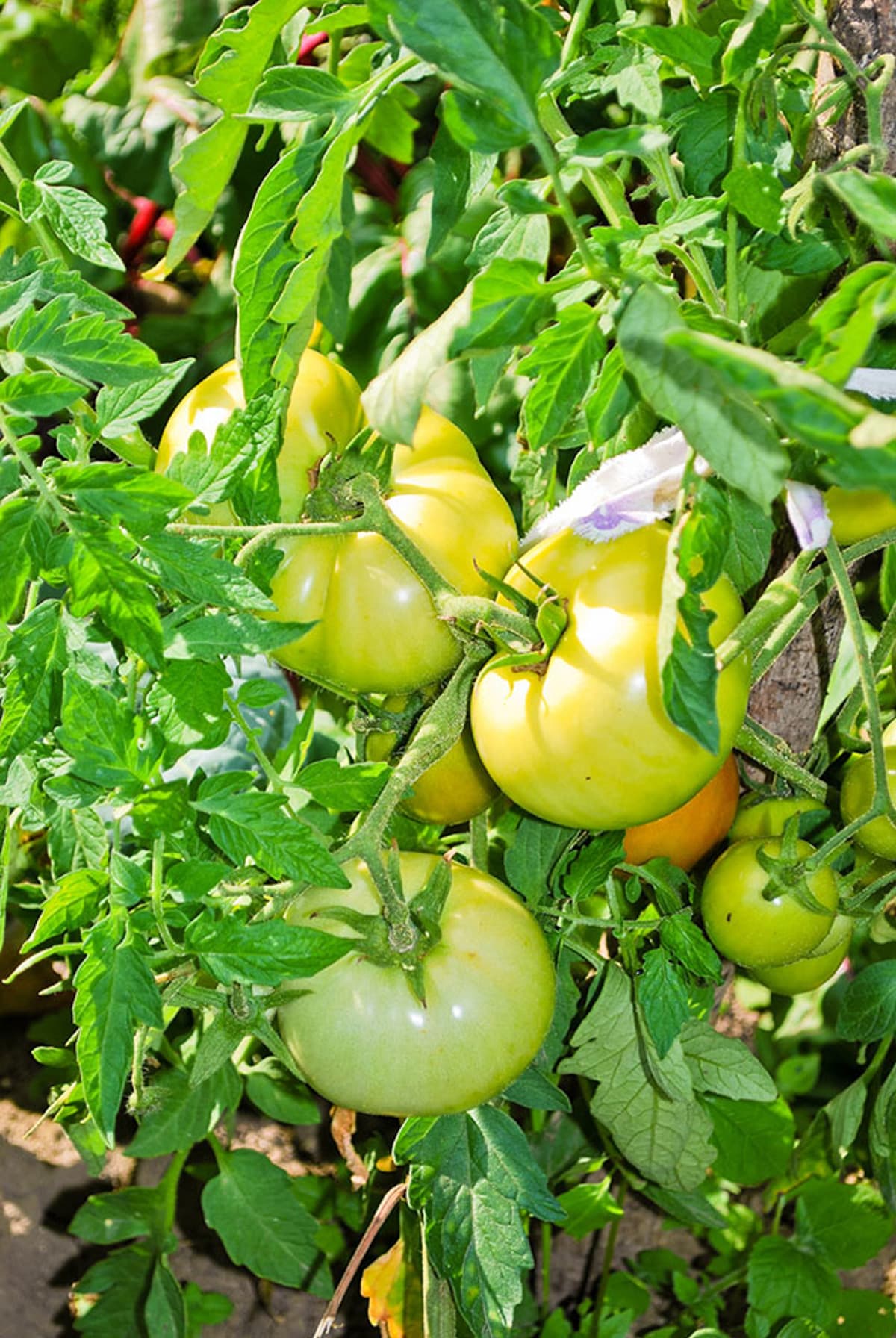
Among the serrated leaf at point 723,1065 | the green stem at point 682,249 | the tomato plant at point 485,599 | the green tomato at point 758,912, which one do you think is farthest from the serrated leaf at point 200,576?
the serrated leaf at point 723,1065

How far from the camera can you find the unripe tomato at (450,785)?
642 mm

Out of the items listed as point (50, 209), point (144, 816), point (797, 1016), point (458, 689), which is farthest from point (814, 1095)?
point (50, 209)

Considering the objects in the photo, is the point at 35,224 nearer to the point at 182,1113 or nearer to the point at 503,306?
the point at 503,306

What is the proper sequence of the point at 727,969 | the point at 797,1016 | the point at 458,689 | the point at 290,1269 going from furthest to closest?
the point at 797,1016 → the point at 290,1269 → the point at 727,969 → the point at 458,689

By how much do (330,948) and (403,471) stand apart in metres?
0.25

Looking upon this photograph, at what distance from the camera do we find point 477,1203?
68 cm

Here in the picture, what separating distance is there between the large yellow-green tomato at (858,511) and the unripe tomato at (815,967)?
0.22 meters

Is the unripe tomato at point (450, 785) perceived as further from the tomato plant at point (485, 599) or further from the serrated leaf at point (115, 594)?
the serrated leaf at point (115, 594)

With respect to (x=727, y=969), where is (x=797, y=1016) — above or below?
below

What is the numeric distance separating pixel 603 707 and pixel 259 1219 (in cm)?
75

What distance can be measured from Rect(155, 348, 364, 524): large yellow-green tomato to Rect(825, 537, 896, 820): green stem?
243mm

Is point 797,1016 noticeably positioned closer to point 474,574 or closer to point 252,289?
point 474,574

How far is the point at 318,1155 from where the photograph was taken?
4.42 feet

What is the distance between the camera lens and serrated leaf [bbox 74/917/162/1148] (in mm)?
459
